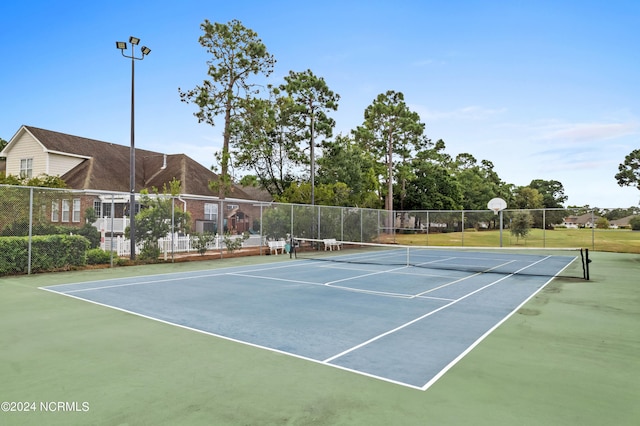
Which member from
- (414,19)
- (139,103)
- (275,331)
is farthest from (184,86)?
(275,331)

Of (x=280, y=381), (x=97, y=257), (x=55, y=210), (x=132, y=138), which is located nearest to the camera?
(x=280, y=381)

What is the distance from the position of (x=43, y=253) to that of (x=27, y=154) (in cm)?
1769

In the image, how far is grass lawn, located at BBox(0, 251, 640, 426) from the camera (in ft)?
10.9

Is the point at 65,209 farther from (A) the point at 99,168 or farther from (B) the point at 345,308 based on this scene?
(A) the point at 99,168

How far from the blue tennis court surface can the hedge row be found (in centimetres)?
308

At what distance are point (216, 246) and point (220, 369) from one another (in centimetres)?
1459

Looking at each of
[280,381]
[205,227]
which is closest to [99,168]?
[205,227]

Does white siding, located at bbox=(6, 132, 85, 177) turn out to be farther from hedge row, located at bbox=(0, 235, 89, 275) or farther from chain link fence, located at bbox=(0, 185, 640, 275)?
hedge row, located at bbox=(0, 235, 89, 275)

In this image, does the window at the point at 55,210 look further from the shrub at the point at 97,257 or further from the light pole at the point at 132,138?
the light pole at the point at 132,138

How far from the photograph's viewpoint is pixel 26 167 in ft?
85.6

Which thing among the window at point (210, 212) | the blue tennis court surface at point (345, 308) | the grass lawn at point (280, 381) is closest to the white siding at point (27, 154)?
the window at point (210, 212)

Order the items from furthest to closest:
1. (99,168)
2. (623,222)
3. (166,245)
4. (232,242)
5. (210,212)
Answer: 1. (210,212)
2. (99,168)
3. (623,222)
4. (232,242)
5. (166,245)

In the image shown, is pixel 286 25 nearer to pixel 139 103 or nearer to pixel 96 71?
pixel 139 103

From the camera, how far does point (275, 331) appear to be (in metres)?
6.02
